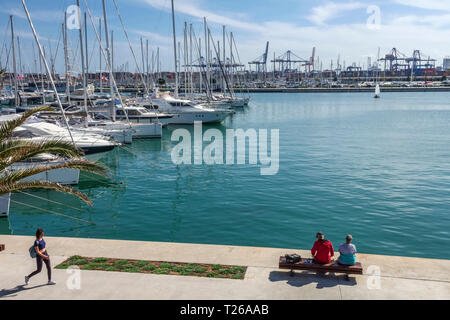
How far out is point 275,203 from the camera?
19.1m

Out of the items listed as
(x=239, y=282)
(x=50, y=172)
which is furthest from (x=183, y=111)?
(x=239, y=282)

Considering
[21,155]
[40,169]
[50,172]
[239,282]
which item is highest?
[21,155]

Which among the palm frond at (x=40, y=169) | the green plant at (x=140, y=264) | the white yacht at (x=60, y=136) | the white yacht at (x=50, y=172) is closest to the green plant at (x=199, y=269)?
the green plant at (x=140, y=264)

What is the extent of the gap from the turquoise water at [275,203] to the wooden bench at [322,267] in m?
5.00

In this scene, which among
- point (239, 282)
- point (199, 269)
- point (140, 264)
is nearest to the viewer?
point (239, 282)

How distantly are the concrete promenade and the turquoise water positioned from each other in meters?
4.08

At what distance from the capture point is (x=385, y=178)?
23984mm

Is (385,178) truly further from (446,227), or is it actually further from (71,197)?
(71,197)

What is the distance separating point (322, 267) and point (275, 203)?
32.3 feet

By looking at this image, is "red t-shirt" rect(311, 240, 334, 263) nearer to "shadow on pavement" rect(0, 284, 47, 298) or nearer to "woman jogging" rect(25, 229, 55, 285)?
"woman jogging" rect(25, 229, 55, 285)

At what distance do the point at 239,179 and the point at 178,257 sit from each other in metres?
13.6

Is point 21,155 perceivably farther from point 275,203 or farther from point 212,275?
point 275,203

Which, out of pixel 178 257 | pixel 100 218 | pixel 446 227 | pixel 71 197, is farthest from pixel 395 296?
pixel 71 197

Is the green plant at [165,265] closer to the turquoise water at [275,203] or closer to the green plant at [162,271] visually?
the green plant at [162,271]
